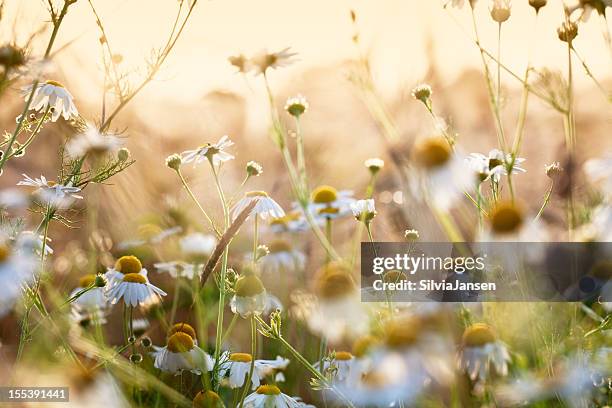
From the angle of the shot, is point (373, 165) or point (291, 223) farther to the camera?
point (291, 223)

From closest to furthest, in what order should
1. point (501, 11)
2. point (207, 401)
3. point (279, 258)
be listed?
point (207, 401), point (501, 11), point (279, 258)

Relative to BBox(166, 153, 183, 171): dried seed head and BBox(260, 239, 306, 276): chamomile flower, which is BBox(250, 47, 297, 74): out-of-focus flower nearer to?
BBox(166, 153, 183, 171): dried seed head

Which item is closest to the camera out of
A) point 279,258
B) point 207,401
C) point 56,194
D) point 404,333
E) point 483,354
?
point 404,333

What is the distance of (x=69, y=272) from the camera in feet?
4.88

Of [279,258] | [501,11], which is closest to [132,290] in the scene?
[279,258]

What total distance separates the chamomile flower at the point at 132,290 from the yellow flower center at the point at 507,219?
0.49 metres

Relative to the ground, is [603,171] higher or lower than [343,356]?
higher

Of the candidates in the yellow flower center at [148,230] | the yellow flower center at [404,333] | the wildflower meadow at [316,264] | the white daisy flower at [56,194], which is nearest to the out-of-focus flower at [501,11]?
the wildflower meadow at [316,264]

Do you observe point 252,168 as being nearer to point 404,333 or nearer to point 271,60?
point 271,60

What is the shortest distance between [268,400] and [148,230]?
758mm

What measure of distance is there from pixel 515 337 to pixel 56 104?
Result: 2.29 ft

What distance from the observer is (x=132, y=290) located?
1023 mm

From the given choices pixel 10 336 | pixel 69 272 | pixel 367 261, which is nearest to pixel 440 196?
pixel 367 261

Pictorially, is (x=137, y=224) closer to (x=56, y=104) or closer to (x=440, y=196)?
(x=56, y=104)
